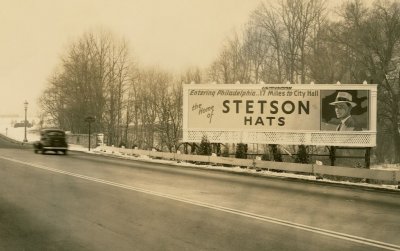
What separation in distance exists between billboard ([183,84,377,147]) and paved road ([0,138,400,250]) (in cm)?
1388

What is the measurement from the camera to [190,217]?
10664 mm

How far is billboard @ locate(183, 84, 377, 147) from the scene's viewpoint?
31.2 m

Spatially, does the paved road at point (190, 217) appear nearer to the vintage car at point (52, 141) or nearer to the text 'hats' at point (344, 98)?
the text 'hats' at point (344, 98)

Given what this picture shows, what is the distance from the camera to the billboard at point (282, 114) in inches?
A: 1230

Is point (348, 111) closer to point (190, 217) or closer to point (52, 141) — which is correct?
point (52, 141)

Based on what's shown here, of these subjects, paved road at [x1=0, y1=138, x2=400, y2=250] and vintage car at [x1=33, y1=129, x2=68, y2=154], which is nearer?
paved road at [x1=0, y1=138, x2=400, y2=250]

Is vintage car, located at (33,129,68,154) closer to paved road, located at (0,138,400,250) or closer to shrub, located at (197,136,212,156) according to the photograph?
shrub, located at (197,136,212,156)

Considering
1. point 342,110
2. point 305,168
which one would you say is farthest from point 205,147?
point 305,168

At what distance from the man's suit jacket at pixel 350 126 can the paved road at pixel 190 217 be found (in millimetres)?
13861

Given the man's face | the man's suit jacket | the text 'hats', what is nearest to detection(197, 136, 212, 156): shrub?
the man's suit jacket

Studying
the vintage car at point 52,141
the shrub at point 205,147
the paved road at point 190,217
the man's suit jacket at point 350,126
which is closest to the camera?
the paved road at point 190,217

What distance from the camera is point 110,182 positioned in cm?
1812

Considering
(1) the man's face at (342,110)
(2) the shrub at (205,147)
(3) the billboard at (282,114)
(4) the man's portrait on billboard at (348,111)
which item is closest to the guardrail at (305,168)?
(2) the shrub at (205,147)

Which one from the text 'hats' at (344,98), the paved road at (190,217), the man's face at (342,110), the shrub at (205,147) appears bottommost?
the paved road at (190,217)
